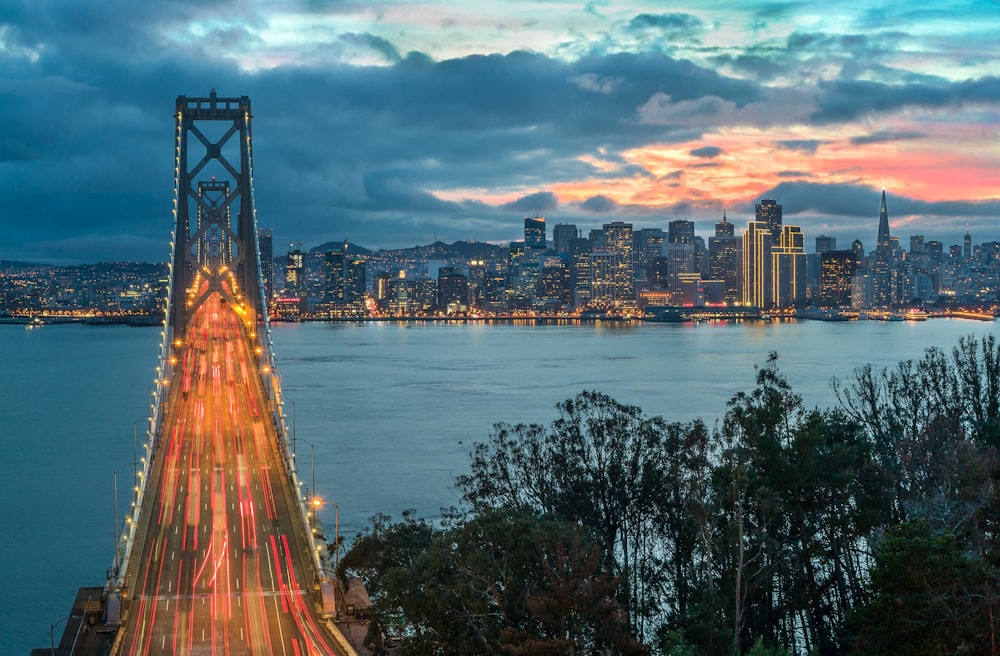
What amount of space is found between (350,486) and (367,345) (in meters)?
81.1

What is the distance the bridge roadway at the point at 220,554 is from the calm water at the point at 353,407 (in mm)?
2578

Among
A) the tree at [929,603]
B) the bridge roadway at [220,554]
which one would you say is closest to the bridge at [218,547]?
the bridge roadway at [220,554]

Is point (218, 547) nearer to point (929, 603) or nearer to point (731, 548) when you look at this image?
point (731, 548)

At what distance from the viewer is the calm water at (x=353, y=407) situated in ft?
91.9

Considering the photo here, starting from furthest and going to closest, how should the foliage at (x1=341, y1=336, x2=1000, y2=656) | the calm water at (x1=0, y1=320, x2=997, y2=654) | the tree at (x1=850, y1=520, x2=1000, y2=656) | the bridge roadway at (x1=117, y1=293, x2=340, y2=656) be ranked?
the calm water at (x1=0, y1=320, x2=997, y2=654)
the bridge roadway at (x1=117, y1=293, x2=340, y2=656)
the foliage at (x1=341, y1=336, x2=1000, y2=656)
the tree at (x1=850, y1=520, x2=1000, y2=656)

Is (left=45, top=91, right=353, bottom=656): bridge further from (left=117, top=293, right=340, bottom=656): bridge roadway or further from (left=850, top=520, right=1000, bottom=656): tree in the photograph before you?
(left=850, top=520, right=1000, bottom=656): tree

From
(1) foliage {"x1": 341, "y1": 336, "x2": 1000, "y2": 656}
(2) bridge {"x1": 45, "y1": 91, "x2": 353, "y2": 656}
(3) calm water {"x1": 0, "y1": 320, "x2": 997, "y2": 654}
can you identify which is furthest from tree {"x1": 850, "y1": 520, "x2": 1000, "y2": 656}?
(3) calm water {"x1": 0, "y1": 320, "x2": 997, "y2": 654}

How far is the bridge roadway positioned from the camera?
1642 cm

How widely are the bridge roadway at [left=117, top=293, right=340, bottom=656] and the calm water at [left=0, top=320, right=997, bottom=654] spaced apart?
258 centimetres

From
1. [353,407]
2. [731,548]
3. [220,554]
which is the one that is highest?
[731,548]

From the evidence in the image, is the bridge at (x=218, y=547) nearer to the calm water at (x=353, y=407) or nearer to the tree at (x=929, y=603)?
the calm water at (x=353, y=407)

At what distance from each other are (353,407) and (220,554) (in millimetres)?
34379

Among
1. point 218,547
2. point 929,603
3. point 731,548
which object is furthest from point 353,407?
point 929,603

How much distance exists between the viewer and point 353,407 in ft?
179
